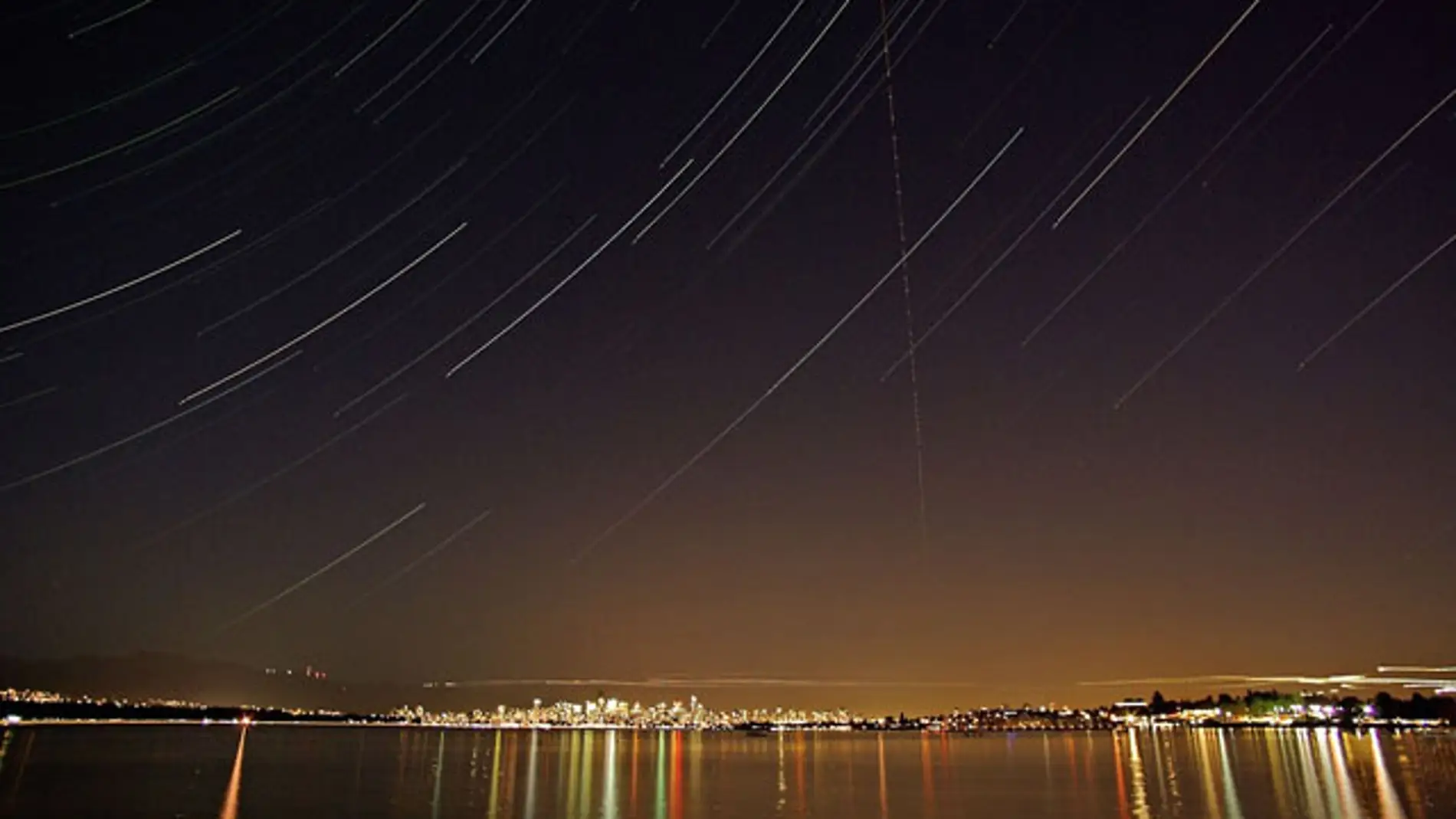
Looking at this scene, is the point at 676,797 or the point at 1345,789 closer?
the point at 676,797

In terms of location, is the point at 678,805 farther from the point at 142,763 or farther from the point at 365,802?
the point at 142,763

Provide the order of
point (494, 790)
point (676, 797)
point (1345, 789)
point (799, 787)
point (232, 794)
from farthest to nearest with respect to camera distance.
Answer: point (799, 787), point (494, 790), point (1345, 789), point (676, 797), point (232, 794)

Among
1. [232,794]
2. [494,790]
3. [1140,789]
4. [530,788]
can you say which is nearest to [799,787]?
[530,788]

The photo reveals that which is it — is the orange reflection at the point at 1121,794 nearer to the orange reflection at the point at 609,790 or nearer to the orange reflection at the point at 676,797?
the orange reflection at the point at 676,797

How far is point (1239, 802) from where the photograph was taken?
3922cm

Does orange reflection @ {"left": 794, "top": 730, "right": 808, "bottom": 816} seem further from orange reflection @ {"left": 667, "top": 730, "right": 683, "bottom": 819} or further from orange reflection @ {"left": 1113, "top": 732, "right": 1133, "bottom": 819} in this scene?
orange reflection @ {"left": 1113, "top": 732, "right": 1133, "bottom": 819}

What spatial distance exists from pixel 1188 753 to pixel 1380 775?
39.3m

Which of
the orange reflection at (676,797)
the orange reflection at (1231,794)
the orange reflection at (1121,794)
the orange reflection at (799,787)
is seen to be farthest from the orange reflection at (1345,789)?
the orange reflection at (676,797)

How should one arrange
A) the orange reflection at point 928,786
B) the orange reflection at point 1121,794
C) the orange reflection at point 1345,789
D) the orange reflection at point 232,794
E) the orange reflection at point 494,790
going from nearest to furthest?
the orange reflection at point 232,794 < the orange reflection at point 1345,789 < the orange reflection at point 1121,794 < the orange reflection at point 494,790 < the orange reflection at point 928,786

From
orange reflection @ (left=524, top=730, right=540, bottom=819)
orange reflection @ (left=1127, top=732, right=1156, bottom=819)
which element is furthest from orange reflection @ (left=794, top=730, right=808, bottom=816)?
orange reflection @ (left=1127, top=732, right=1156, bottom=819)

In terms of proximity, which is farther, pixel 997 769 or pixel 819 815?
pixel 997 769

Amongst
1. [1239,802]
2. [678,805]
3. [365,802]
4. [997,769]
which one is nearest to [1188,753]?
[997,769]

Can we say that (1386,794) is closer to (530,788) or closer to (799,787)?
(799,787)

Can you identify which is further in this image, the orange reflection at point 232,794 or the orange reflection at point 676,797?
the orange reflection at point 676,797
